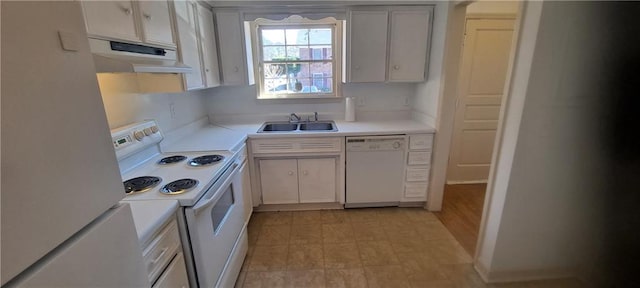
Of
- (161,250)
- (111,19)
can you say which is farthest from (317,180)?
(111,19)

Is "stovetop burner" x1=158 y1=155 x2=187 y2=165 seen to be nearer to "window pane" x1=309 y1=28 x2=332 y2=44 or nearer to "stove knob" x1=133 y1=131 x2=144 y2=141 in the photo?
"stove knob" x1=133 y1=131 x2=144 y2=141

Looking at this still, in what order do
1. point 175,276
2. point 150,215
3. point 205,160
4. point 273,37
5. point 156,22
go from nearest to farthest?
point 150,215, point 175,276, point 156,22, point 205,160, point 273,37

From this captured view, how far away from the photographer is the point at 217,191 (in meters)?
1.45

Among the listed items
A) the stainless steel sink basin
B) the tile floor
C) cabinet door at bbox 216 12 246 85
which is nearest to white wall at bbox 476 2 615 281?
the tile floor

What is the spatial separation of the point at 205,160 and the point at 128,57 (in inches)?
27.8

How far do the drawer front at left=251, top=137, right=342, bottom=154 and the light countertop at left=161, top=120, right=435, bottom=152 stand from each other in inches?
1.9

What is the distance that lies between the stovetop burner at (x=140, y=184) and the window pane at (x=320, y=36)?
215 cm

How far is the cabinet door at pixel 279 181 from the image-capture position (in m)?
2.59

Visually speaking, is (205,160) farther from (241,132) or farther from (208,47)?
(208,47)

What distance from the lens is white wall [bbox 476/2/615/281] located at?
3.07 ft

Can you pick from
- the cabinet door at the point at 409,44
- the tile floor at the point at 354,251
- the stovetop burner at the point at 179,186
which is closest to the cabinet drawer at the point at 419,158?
the tile floor at the point at 354,251

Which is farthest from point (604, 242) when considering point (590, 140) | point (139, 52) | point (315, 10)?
point (315, 10)

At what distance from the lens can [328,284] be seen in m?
1.82

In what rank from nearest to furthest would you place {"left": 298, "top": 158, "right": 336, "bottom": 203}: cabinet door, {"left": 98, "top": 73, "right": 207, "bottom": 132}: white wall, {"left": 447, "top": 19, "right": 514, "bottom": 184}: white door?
{"left": 98, "top": 73, "right": 207, "bottom": 132}: white wall < {"left": 298, "top": 158, "right": 336, "bottom": 203}: cabinet door < {"left": 447, "top": 19, "right": 514, "bottom": 184}: white door
